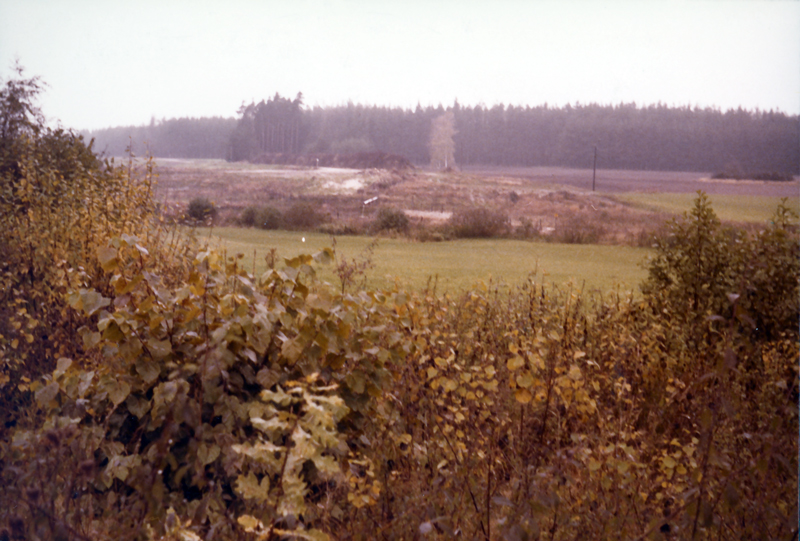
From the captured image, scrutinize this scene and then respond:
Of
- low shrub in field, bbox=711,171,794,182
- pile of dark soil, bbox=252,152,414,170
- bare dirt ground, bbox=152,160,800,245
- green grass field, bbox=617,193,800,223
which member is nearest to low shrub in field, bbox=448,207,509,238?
bare dirt ground, bbox=152,160,800,245

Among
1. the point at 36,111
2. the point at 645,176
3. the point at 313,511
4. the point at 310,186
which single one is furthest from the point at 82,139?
the point at 645,176

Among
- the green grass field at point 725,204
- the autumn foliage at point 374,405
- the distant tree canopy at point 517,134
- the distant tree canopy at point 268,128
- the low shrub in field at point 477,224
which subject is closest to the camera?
the autumn foliage at point 374,405

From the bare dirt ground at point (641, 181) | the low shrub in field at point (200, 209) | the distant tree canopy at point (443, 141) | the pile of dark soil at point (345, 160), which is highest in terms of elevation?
the distant tree canopy at point (443, 141)

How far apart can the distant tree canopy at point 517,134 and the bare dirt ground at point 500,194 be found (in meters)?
0.15

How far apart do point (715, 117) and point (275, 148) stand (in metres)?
3.99

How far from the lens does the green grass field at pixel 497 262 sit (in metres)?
4.91

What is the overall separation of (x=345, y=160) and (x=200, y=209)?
1.68 metres

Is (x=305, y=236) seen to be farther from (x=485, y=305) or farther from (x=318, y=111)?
(x=485, y=305)

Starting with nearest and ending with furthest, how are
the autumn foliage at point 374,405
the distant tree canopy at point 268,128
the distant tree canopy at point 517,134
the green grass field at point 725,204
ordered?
the autumn foliage at point 374,405, the green grass field at point 725,204, the distant tree canopy at point 517,134, the distant tree canopy at point 268,128

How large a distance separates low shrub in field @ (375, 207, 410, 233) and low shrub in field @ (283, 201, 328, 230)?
545mm

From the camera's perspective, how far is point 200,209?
576 cm

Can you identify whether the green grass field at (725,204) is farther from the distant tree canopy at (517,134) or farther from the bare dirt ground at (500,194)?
the distant tree canopy at (517,134)

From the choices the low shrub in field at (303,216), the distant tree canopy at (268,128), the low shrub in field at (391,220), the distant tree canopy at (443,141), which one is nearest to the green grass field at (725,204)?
the distant tree canopy at (443,141)

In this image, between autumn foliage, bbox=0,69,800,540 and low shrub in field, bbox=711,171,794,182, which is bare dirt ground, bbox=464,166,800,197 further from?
autumn foliage, bbox=0,69,800,540
